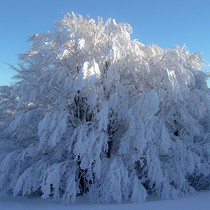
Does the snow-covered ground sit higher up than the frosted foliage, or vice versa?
the frosted foliage

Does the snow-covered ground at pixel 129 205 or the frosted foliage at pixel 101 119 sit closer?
the snow-covered ground at pixel 129 205

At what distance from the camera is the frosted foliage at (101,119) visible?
10547 mm

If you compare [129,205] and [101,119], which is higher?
[101,119]

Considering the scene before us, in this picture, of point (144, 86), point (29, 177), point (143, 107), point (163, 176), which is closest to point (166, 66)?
point (144, 86)

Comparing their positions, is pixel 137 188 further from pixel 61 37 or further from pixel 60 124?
pixel 61 37

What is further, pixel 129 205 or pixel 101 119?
pixel 101 119

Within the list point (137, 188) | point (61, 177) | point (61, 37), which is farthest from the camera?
point (61, 37)

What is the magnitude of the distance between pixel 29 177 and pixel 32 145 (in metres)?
1.34

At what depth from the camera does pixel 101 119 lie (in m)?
10.4

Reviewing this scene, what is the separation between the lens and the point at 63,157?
12047 millimetres

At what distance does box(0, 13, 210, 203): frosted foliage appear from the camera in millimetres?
10547

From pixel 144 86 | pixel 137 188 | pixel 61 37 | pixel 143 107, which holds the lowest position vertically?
pixel 137 188

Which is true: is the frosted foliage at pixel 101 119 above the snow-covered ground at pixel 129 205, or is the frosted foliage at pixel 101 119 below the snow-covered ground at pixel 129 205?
above

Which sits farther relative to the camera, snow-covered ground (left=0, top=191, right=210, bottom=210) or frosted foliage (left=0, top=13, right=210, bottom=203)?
frosted foliage (left=0, top=13, right=210, bottom=203)
